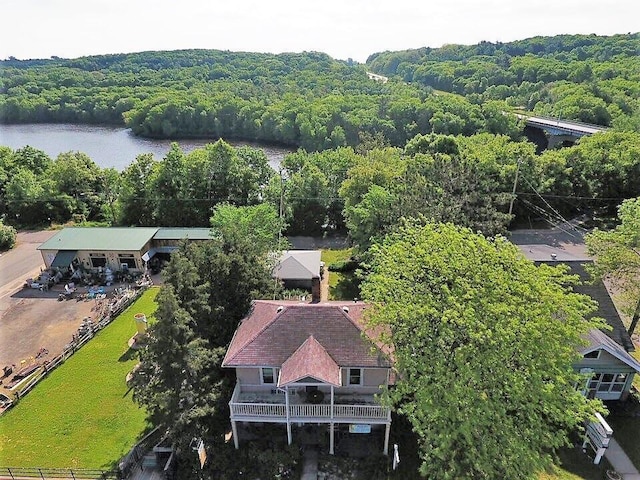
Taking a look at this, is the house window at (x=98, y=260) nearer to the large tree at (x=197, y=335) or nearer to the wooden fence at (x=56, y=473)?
the large tree at (x=197, y=335)

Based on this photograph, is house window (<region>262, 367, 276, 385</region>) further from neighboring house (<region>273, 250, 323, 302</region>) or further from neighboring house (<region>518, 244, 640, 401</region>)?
neighboring house (<region>518, 244, 640, 401</region>)

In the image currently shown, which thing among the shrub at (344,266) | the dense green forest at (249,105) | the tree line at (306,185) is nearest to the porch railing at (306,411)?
the shrub at (344,266)

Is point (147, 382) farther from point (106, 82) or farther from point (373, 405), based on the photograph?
point (106, 82)

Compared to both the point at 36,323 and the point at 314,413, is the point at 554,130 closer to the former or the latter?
the point at 314,413

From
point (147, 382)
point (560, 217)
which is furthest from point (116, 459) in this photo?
point (560, 217)

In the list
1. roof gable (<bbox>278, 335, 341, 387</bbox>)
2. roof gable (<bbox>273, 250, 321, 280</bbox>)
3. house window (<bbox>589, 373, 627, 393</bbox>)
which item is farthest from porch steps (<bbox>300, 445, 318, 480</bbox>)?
house window (<bbox>589, 373, 627, 393</bbox>)

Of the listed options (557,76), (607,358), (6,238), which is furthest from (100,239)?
(557,76)
